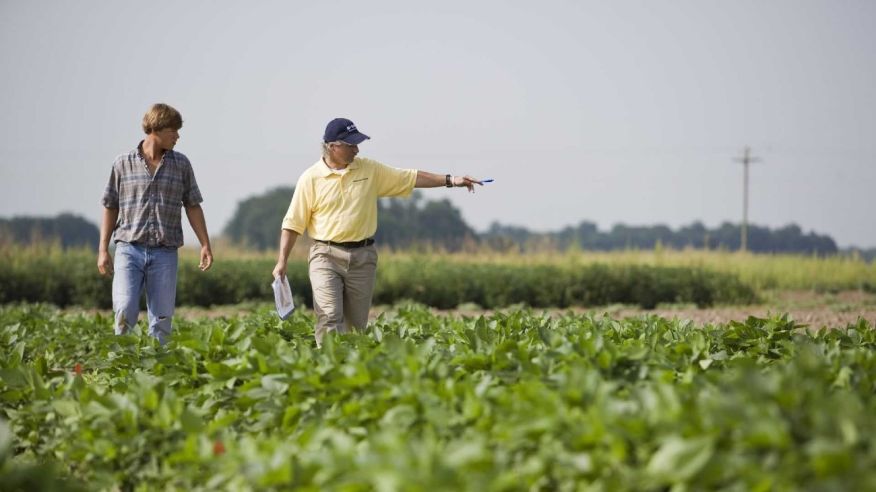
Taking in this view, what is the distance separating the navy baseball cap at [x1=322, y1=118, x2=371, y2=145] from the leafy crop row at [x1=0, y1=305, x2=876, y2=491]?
1433mm

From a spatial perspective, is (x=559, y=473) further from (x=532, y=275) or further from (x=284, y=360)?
(x=532, y=275)

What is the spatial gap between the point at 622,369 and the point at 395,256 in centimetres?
1805

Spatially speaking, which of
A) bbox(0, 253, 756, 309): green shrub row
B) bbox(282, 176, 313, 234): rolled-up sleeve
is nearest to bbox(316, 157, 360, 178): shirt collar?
bbox(282, 176, 313, 234): rolled-up sleeve

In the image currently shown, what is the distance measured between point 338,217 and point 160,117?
1.57 meters

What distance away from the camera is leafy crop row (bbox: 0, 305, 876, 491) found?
326cm

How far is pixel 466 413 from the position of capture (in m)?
4.20

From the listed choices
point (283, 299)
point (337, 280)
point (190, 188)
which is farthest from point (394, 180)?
point (190, 188)

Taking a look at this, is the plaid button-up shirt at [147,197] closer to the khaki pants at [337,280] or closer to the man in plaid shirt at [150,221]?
the man in plaid shirt at [150,221]

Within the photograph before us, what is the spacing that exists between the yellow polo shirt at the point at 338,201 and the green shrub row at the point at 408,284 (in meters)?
11.8

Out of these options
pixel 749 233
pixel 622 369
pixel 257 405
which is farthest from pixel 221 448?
pixel 749 233

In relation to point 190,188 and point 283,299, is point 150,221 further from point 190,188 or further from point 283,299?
point 283,299

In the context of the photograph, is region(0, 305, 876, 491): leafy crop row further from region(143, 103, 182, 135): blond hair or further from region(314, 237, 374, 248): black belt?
region(143, 103, 182, 135): blond hair

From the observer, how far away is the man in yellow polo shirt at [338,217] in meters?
7.23

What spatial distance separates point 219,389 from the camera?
5613 millimetres
